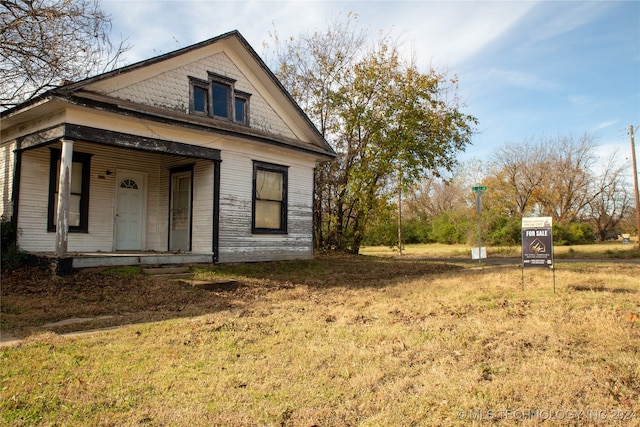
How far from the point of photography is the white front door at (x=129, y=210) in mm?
12680

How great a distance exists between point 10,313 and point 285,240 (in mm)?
8071

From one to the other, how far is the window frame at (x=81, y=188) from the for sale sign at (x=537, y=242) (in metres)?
10.5

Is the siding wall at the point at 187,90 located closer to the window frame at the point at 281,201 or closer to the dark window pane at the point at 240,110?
the dark window pane at the point at 240,110

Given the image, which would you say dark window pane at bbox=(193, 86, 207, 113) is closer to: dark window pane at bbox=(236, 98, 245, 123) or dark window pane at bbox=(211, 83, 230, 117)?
dark window pane at bbox=(211, 83, 230, 117)

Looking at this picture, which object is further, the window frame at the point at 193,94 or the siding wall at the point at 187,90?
the window frame at the point at 193,94

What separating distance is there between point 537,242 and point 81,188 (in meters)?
10.9

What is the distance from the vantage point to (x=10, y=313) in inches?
269

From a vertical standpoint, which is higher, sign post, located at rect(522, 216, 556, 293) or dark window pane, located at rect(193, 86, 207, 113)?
dark window pane, located at rect(193, 86, 207, 113)

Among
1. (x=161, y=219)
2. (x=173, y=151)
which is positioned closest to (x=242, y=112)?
(x=173, y=151)

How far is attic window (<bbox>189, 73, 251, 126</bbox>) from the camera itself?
1244 cm

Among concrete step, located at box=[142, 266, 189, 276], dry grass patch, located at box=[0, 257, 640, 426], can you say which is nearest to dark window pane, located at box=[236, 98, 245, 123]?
concrete step, located at box=[142, 266, 189, 276]

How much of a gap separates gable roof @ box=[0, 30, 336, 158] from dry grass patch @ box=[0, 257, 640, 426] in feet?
18.0

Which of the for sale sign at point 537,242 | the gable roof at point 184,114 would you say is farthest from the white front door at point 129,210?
the for sale sign at point 537,242

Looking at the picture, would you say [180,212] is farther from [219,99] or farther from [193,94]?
[219,99]
